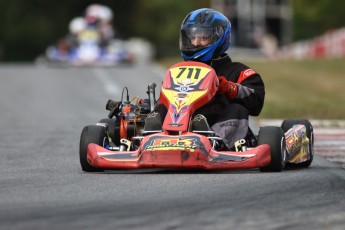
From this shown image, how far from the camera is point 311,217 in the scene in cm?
676

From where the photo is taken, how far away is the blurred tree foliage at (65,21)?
66.1 m

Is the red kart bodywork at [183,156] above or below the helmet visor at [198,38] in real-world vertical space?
below

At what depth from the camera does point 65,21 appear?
69.3 meters

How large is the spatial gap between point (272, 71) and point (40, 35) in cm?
3795

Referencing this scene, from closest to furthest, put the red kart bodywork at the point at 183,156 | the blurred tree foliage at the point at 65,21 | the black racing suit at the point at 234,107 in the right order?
the red kart bodywork at the point at 183,156, the black racing suit at the point at 234,107, the blurred tree foliage at the point at 65,21

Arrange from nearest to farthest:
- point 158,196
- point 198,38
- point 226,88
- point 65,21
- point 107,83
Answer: point 158,196 → point 226,88 → point 198,38 → point 107,83 → point 65,21

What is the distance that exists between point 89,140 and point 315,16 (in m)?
38.5

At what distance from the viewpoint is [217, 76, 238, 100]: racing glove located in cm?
984

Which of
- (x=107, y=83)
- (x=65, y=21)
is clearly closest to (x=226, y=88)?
(x=107, y=83)

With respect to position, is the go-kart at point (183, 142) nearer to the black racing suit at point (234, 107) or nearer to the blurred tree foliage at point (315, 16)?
the black racing suit at point (234, 107)

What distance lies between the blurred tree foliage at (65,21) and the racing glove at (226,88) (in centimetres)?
5408

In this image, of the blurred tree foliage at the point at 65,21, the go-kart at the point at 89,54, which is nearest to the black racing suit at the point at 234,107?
the go-kart at the point at 89,54

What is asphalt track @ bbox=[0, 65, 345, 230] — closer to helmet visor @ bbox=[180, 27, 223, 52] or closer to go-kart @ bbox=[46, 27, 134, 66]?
helmet visor @ bbox=[180, 27, 223, 52]

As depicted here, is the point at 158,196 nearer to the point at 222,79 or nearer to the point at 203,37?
the point at 222,79
